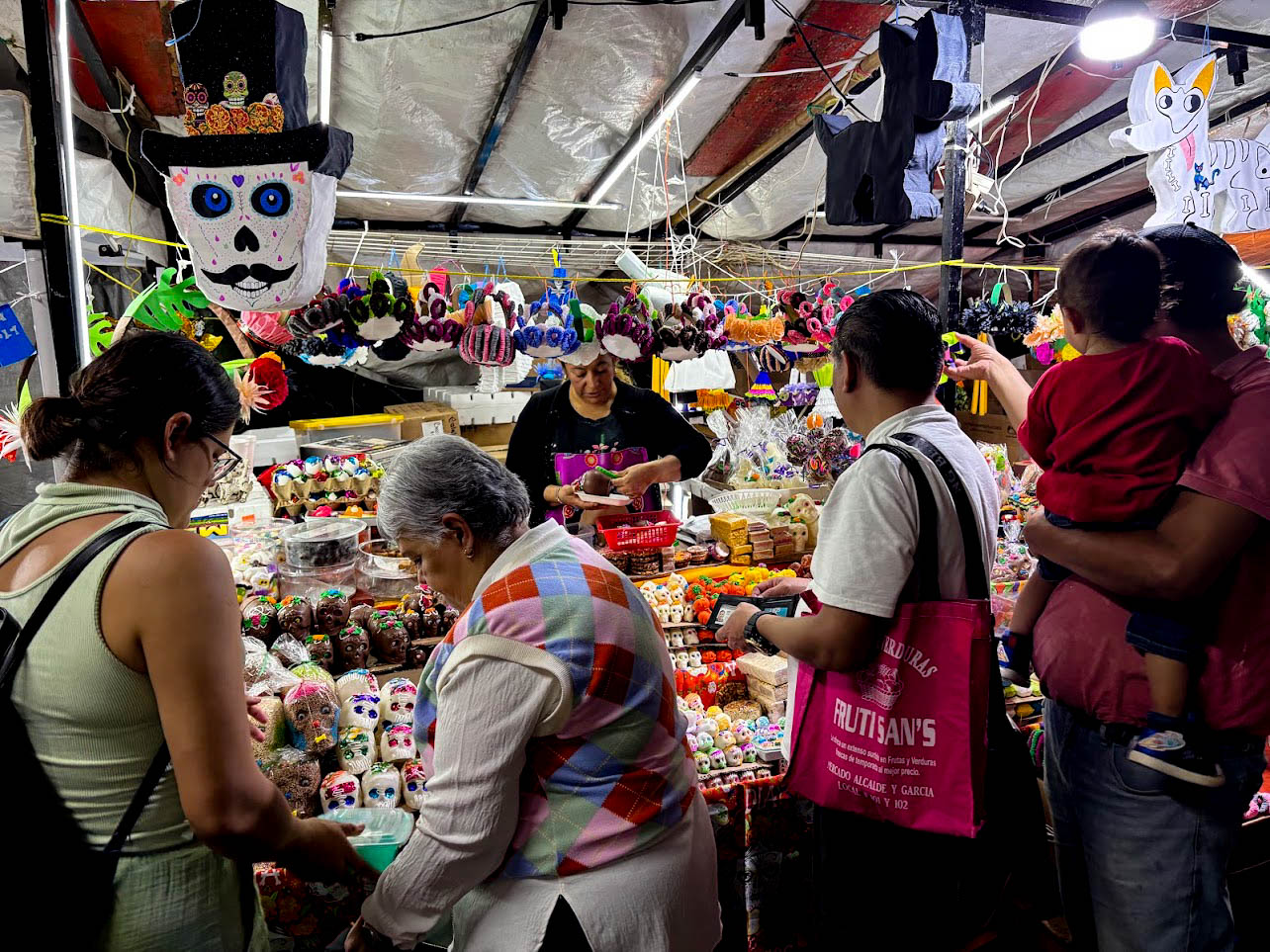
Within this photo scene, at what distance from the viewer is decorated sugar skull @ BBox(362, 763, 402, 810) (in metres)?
1.71

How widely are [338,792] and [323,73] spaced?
137 inches

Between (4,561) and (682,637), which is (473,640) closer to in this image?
(4,561)

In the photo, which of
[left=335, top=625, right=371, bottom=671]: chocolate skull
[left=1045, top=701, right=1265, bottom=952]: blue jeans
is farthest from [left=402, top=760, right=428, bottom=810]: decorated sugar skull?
[left=1045, top=701, right=1265, bottom=952]: blue jeans

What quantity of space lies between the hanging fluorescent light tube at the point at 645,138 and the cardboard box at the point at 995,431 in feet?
11.7

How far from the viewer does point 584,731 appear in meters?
1.17

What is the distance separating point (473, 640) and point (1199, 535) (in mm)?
1231

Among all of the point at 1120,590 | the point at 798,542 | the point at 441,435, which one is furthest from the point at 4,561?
the point at 798,542

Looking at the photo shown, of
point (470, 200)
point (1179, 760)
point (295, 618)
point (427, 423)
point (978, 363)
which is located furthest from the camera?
point (427, 423)

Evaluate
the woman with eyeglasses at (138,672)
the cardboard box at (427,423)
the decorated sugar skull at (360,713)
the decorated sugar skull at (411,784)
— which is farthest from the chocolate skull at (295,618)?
the cardboard box at (427,423)

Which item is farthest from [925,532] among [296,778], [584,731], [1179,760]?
[296,778]

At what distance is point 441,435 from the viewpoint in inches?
52.5

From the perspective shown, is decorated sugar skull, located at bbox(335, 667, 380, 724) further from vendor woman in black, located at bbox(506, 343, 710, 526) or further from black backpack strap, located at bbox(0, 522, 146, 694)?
vendor woman in black, located at bbox(506, 343, 710, 526)

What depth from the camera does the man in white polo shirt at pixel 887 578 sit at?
134 cm

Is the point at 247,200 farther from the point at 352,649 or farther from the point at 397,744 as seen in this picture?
the point at 397,744
